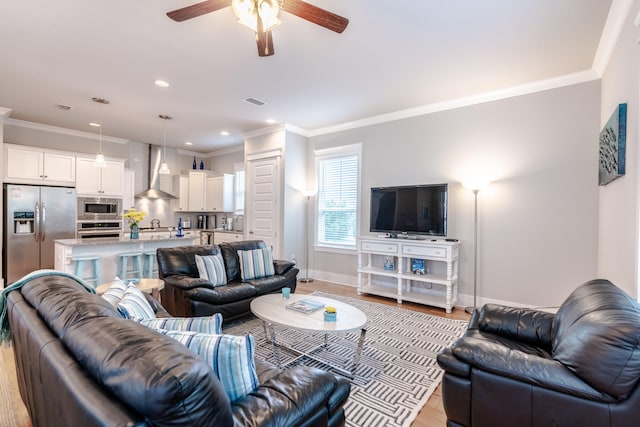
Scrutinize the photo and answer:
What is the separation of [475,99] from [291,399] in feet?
14.3

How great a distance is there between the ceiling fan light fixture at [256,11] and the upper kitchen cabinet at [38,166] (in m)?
5.60

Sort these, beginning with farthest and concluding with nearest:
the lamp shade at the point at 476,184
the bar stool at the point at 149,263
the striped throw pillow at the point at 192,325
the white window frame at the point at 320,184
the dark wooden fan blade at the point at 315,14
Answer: the white window frame at the point at 320,184
the bar stool at the point at 149,263
the lamp shade at the point at 476,184
the dark wooden fan blade at the point at 315,14
the striped throw pillow at the point at 192,325

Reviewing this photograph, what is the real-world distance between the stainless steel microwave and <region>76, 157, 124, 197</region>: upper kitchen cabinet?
0.12m

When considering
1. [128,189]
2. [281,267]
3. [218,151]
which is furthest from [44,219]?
[281,267]

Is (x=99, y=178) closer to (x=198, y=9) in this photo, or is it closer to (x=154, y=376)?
(x=198, y=9)

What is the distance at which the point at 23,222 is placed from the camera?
5.00 m

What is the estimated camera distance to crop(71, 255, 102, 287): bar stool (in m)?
3.79

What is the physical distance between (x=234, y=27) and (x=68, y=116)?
4.23 metres

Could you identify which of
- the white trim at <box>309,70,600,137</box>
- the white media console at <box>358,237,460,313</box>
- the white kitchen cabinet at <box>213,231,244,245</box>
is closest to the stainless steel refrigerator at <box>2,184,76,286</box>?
the white kitchen cabinet at <box>213,231,244,245</box>

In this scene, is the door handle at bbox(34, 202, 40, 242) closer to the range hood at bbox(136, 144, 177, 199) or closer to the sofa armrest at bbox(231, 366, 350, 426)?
the range hood at bbox(136, 144, 177, 199)

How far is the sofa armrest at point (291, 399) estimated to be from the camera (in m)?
1.12

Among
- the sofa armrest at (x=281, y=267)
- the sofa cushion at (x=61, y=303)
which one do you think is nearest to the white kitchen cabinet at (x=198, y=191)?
the sofa armrest at (x=281, y=267)

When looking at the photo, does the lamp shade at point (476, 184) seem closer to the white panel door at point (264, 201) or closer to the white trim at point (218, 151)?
the white panel door at point (264, 201)

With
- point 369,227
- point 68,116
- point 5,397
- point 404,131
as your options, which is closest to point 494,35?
point 404,131
